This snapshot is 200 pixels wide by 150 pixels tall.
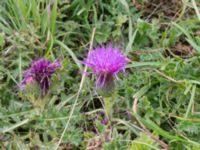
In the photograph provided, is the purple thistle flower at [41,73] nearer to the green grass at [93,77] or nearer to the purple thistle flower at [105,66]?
the green grass at [93,77]

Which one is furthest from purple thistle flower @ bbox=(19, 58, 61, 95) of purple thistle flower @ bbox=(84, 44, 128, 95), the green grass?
purple thistle flower @ bbox=(84, 44, 128, 95)

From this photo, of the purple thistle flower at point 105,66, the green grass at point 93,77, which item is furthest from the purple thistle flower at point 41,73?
the purple thistle flower at point 105,66

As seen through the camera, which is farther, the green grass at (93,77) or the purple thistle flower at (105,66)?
the green grass at (93,77)

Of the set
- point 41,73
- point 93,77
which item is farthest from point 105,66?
point 93,77

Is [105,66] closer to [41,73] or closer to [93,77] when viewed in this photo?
[41,73]
